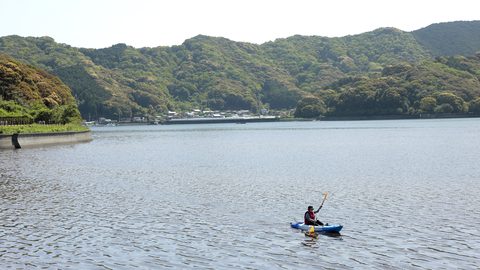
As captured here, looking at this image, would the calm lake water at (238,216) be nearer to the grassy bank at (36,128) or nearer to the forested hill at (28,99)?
the grassy bank at (36,128)

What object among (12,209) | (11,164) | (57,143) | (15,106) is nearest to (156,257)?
(12,209)

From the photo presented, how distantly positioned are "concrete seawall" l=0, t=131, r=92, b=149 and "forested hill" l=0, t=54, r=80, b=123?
6.59 m

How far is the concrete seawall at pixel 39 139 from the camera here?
119m

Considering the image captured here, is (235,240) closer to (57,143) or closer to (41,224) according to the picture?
(41,224)

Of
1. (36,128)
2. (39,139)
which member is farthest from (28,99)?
(39,139)

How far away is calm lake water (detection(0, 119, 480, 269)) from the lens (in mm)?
30531

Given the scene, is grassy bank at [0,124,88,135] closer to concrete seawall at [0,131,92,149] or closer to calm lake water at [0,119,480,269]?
concrete seawall at [0,131,92,149]

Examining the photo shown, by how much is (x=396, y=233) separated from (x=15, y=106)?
452ft

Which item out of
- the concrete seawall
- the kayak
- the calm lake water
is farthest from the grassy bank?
the kayak

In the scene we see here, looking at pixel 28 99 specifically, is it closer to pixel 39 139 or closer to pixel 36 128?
pixel 36 128

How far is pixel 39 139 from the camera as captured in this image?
13300 cm

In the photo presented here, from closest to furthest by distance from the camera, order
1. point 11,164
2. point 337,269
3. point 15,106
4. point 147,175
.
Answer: point 337,269
point 147,175
point 11,164
point 15,106

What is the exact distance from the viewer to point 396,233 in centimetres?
3566

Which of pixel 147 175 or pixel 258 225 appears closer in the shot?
pixel 258 225
